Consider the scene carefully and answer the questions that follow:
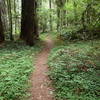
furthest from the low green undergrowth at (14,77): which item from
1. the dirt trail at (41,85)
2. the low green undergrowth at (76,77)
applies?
the low green undergrowth at (76,77)

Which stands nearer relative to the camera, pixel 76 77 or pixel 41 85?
pixel 41 85

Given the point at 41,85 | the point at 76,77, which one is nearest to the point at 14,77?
the point at 41,85

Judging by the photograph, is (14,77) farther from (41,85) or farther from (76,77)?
(76,77)

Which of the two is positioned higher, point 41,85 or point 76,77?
point 76,77

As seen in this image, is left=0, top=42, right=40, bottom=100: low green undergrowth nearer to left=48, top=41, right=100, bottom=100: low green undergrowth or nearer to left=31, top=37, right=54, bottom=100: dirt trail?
left=31, top=37, right=54, bottom=100: dirt trail

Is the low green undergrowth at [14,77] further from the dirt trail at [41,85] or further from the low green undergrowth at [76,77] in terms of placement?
the low green undergrowth at [76,77]

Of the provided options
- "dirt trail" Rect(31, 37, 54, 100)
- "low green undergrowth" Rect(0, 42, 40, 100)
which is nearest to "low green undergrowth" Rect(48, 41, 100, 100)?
"dirt trail" Rect(31, 37, 54, 100)

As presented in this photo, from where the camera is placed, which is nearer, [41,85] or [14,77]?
[41,85]

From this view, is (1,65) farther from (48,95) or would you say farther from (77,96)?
(77,96)

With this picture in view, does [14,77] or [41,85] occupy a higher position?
[14,77]

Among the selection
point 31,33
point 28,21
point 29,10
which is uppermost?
point 29,10

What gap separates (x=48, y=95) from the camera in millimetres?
5590

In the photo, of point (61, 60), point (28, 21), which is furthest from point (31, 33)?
point (61, 60)

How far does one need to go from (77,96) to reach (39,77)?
2.32 m
